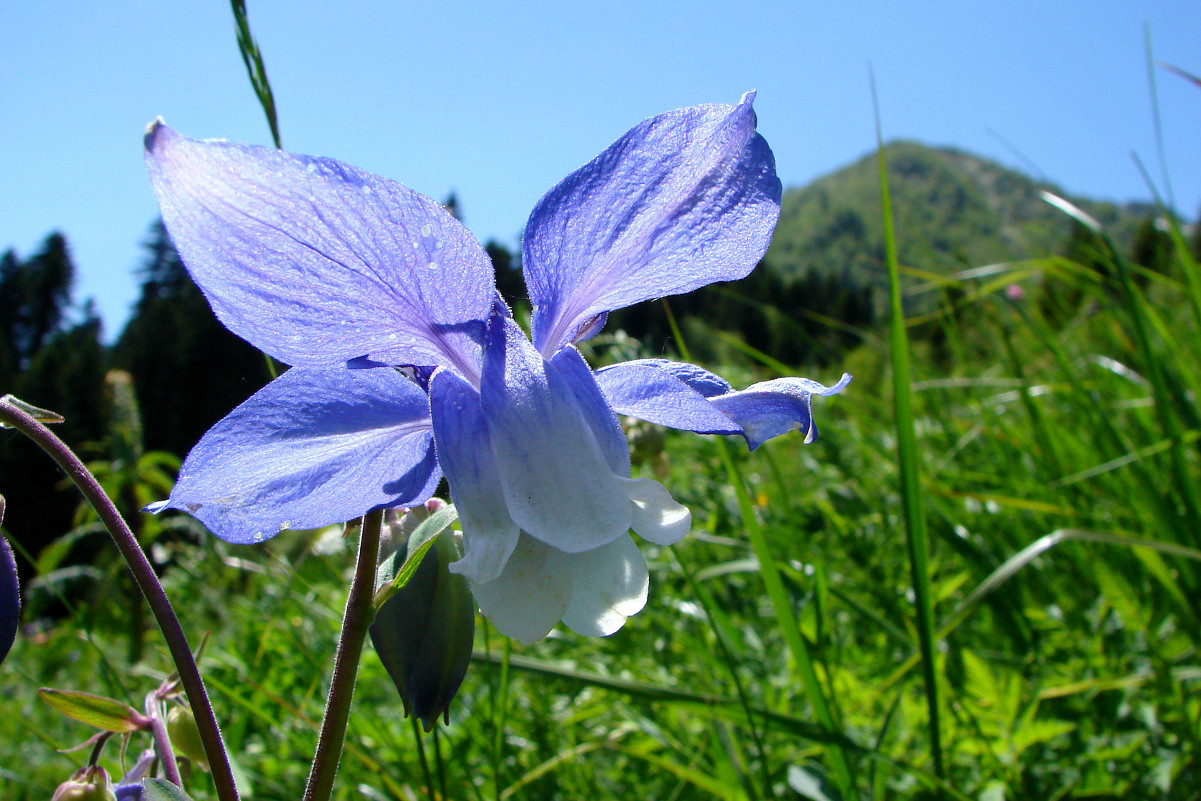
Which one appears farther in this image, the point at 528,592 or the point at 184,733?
the point at 184,733

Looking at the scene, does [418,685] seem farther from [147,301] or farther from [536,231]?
[147,301]

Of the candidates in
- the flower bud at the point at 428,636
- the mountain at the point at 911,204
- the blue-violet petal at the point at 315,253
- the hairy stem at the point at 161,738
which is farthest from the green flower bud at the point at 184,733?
the mountain at the point at 911,204

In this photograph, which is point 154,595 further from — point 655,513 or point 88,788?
point 655,513

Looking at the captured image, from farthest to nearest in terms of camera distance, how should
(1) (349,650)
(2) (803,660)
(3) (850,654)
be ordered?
(3) (850,654)
(2) (803,660)
(1) (349,650)

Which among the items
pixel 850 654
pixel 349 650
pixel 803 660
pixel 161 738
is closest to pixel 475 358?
pixel 349 650

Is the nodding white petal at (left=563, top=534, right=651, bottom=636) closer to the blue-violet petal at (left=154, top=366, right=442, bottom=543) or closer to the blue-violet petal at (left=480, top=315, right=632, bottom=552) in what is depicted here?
the blue-violet petal at (left=480, top=315, right=632, bottom=552)

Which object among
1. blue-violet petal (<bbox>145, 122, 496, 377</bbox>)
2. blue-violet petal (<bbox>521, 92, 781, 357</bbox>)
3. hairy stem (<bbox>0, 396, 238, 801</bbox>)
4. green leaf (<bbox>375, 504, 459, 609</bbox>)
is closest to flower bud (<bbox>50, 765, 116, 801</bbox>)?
hairy stem (<bbox>0, 396, 238, 801</bbox>)
